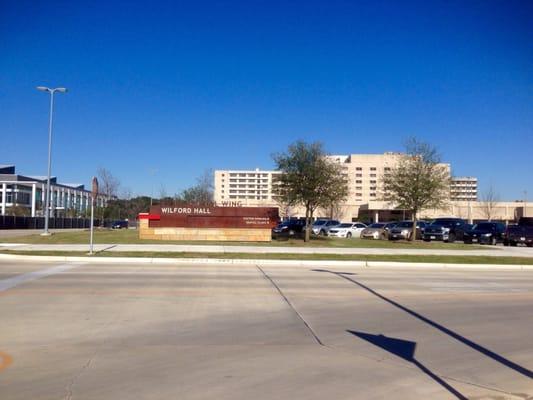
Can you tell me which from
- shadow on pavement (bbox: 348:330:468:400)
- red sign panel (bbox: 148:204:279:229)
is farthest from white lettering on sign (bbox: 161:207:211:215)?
shadow on pavement (bbox: 348:330:468:400)

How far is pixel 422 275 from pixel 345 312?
8.77m

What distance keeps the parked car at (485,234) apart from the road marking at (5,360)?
37652 mm

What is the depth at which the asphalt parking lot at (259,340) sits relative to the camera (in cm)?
598

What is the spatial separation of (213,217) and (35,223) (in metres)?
38.4

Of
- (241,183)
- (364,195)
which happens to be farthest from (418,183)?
(241,183)

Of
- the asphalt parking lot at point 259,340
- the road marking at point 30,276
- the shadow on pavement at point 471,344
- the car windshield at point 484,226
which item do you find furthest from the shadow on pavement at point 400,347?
the car windshield at point 484,226

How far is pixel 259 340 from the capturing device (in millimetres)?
8164

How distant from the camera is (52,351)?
7297 millimetres

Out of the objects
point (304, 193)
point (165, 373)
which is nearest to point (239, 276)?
point (165, 373)

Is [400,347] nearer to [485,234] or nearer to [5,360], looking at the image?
[5,360]

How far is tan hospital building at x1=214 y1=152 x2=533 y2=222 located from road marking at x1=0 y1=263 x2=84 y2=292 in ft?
84.3

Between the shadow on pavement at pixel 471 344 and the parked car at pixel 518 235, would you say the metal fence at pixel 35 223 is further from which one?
the shadow on pavement at pixel 471 344

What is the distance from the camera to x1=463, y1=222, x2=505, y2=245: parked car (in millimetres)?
39406

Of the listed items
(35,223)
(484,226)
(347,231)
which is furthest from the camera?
(35,223)
